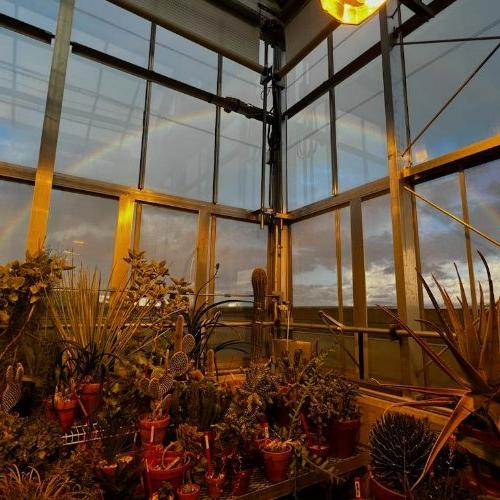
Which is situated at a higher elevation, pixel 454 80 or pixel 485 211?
pixel 454 80

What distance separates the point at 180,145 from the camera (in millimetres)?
4023

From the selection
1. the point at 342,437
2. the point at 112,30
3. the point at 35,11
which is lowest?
the point at 342,437

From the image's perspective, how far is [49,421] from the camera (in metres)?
1.73

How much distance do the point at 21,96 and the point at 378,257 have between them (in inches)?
145

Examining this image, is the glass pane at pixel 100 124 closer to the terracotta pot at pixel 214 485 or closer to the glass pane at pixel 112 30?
the glass pane at pixel 112 30

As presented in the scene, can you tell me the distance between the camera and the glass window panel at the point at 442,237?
105 inches

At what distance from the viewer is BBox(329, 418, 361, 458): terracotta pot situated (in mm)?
2131

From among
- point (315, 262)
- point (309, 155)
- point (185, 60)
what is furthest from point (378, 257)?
point (185, 60)

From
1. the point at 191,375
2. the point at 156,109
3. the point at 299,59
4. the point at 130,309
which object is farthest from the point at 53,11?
the point at 191,375

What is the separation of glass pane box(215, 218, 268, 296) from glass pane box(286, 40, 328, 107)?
1.91 metres

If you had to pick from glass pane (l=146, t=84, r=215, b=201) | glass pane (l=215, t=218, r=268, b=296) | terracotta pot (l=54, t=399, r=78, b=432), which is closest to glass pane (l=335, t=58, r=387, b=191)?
glass pane (l=215, t=218, r=268, b=296)

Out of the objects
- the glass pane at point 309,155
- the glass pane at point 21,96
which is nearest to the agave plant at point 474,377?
the glass pane at point 309,155

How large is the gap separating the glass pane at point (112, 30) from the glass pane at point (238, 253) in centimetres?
213

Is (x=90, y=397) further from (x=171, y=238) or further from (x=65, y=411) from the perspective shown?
(x=171, y=238)
